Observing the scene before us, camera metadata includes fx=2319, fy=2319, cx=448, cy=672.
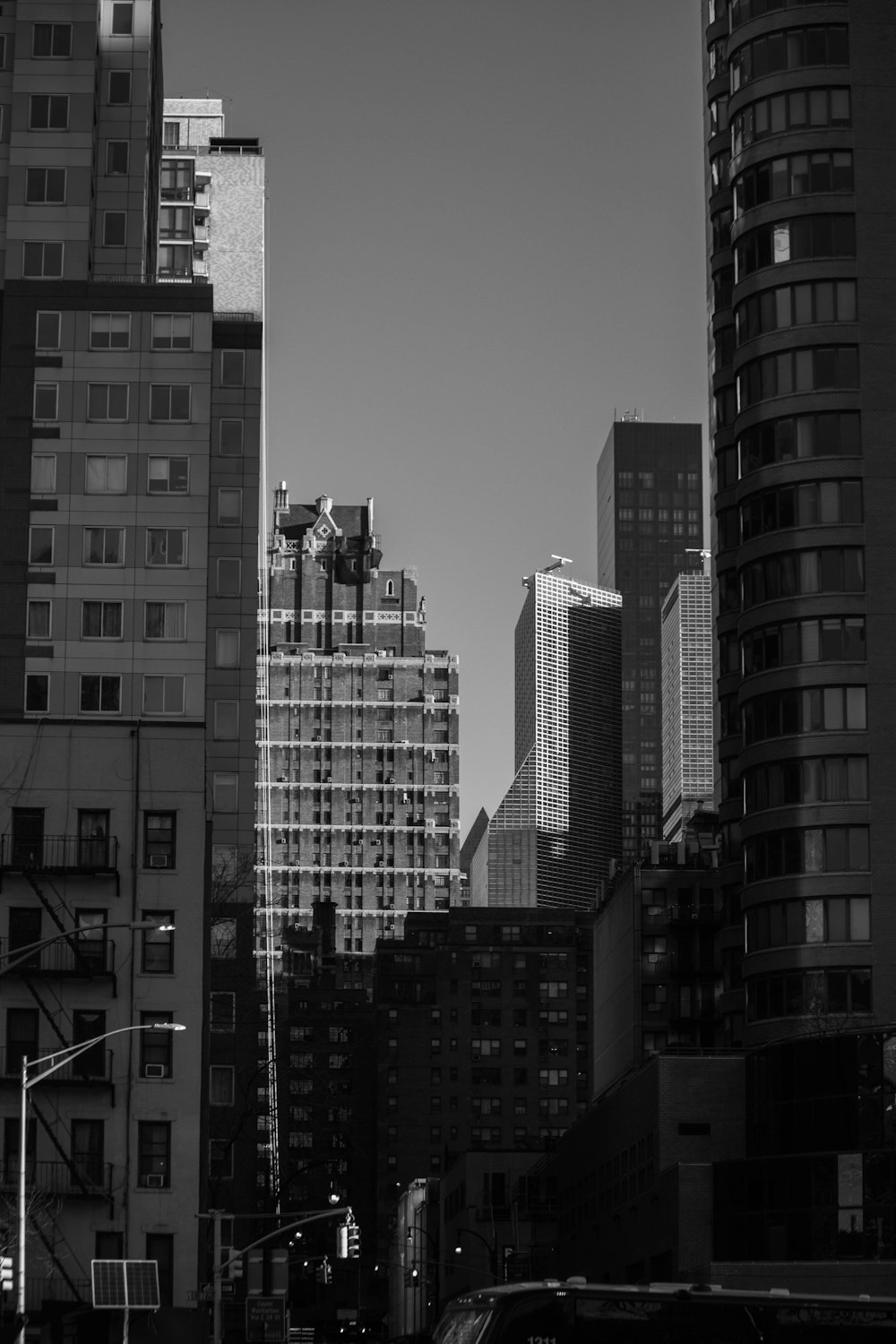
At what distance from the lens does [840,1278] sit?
90750 millimetres

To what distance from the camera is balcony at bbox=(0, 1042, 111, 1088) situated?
8575 cm

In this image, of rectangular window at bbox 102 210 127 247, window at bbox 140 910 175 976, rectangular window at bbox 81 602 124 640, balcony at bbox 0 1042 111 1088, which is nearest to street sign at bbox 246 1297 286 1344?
balcony at bbox 0 1042 111 1088

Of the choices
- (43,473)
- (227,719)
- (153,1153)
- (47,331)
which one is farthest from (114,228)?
(153,1153)

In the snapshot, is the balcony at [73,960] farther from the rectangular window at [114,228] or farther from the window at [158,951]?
the rectangular window at [114,228]

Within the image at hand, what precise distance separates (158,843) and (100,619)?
18813 millimetres

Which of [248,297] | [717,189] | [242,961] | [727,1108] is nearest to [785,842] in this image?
[727,1108]

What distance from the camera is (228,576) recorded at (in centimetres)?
12138

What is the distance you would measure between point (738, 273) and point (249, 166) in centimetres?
6960

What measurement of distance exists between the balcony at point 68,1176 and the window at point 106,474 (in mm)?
33543

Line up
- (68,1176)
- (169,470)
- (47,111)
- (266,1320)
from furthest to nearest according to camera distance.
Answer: (47,111)
(169,470)
(68,1176)
(266,1320)

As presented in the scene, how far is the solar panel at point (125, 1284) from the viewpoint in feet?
208

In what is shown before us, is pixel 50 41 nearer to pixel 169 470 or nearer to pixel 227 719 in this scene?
pixel 169 470

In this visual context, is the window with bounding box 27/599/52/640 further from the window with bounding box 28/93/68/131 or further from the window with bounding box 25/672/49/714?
the window with bounding box 28/93/68/131

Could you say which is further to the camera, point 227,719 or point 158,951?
point 227,719
